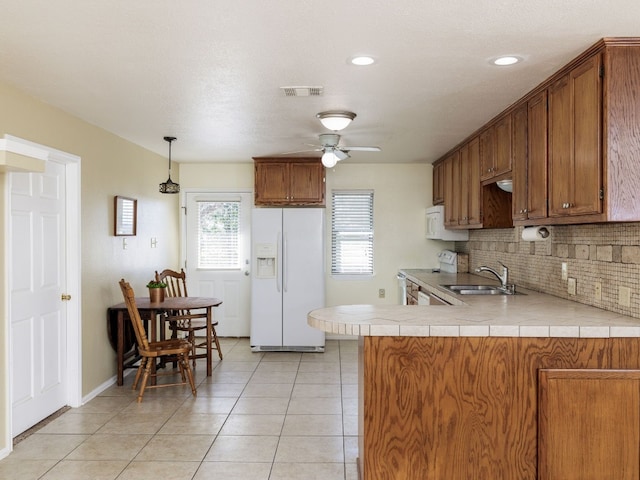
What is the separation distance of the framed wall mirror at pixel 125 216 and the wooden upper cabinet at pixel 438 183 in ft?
11.4

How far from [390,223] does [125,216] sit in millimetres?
3321

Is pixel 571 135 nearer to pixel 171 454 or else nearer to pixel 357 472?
pixel 357 472

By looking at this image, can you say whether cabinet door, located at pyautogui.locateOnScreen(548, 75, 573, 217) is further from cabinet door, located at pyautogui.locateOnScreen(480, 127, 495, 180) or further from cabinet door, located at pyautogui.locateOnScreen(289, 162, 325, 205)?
cabinet door, located at pyautogui.locateOnScreen(289, 162, 325, 205)

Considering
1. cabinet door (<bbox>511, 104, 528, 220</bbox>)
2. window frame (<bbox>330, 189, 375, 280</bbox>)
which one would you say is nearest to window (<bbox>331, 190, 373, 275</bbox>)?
window frame (<bbox>330, 189, 375, 280</bbox>)

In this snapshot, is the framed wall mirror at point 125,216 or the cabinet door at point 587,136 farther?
the framed wall mirror at point 125,216

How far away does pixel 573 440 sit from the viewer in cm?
251

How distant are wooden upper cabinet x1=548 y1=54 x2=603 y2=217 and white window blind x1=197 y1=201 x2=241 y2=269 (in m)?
4.66

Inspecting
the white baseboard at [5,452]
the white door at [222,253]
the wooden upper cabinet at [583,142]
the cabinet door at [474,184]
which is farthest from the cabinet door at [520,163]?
the white door at [222,253]

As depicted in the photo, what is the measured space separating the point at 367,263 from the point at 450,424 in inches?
175

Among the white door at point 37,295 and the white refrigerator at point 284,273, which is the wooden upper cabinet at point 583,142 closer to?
the white refrigerator at point 284,273

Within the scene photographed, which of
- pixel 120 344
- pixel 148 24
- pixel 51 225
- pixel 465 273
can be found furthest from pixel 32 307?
pixel 465 273

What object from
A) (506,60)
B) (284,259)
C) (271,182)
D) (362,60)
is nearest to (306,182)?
(271,182)

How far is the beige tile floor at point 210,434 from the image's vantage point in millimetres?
3166

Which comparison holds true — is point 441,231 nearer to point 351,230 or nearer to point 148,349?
point 351,230
